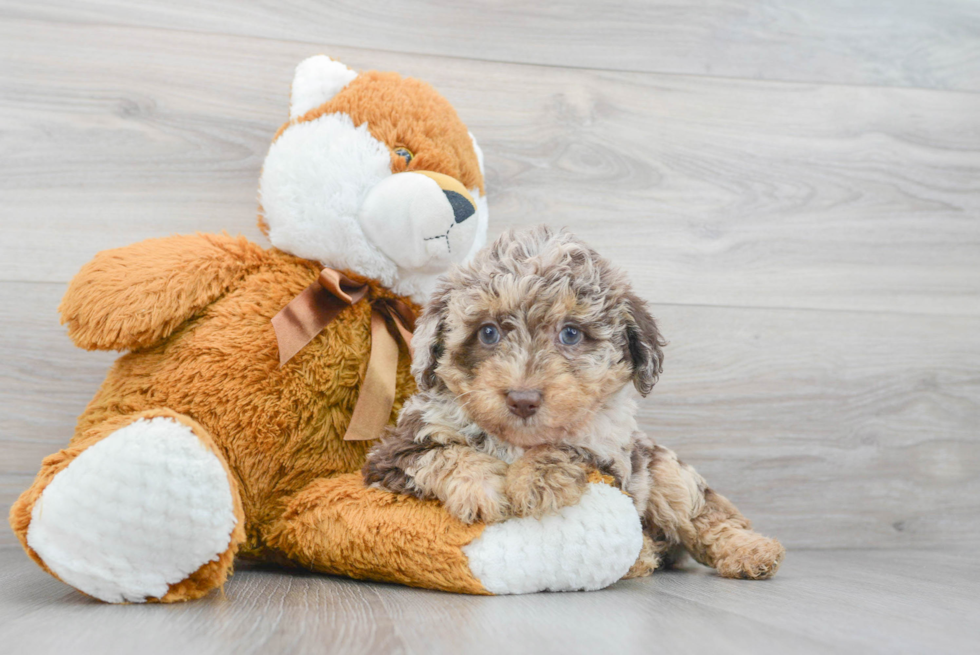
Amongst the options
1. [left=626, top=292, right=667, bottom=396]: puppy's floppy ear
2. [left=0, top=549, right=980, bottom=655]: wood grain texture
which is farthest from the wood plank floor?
[left=626, top=292, right=667, bottom=396]: puppy's floppy ear

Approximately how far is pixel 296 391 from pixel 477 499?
365 millimetres

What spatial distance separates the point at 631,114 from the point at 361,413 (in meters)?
0.99

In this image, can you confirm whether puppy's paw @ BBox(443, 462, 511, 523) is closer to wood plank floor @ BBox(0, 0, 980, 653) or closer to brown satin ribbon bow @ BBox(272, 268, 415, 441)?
brown satin ribbon bow @ BBox(272, 268, 415, 441)

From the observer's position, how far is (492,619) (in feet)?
3.03

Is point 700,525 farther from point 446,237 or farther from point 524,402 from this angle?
point 446,237

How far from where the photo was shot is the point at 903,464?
1.78m

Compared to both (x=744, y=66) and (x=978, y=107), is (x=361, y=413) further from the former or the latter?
(x=978, y=107)

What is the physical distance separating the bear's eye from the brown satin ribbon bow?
22cm

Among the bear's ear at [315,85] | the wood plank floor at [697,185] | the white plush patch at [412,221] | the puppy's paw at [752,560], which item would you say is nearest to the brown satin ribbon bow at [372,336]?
A: the white plush patch at [412,221]

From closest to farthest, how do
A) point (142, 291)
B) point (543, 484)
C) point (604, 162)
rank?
point (543, 484), point (142, 291), point (604, 162)

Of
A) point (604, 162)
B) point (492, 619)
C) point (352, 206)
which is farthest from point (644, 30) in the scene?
point (492, 619)

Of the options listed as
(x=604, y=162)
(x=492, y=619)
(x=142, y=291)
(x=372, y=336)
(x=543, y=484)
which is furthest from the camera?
(x=604, y=162)

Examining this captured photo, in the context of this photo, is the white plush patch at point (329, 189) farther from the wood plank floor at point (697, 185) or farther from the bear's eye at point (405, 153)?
the wood plank floor at point (697, 185)

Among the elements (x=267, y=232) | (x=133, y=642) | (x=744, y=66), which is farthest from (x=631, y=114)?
(x=133, y=642)
